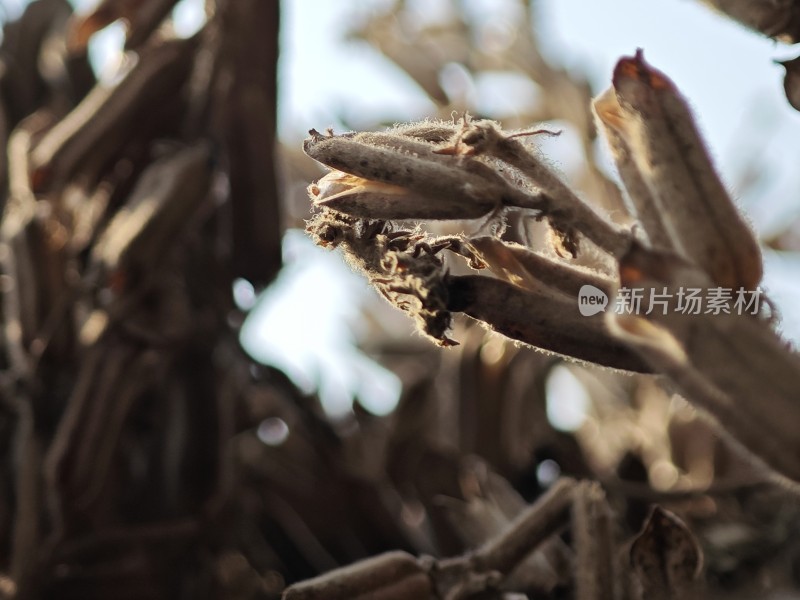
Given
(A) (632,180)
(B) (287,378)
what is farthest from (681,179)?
(B) (287,378)

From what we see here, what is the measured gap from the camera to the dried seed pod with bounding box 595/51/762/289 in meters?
0.35

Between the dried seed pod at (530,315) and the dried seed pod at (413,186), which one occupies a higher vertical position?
the dried seed pod at (413,186)

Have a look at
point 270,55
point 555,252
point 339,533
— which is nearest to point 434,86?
point 270,55

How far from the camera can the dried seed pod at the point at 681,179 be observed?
35cm

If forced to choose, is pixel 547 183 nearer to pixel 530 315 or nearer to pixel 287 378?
pixel 530 315

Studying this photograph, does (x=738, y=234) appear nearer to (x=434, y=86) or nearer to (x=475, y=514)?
(x=475, y=514)

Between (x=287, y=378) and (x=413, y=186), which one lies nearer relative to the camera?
(x=413, y=186)

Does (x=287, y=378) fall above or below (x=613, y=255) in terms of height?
below

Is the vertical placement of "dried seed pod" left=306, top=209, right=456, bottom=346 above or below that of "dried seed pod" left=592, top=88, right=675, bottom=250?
below

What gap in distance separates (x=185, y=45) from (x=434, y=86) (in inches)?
13.5

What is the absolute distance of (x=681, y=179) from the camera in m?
0.36

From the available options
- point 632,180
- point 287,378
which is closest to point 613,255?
point 632,180

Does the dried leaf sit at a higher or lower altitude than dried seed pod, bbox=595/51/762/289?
lower

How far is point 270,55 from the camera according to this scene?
2.59 ft
